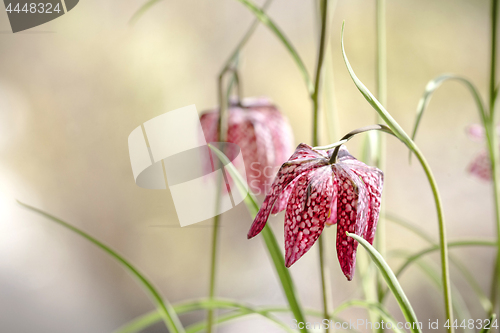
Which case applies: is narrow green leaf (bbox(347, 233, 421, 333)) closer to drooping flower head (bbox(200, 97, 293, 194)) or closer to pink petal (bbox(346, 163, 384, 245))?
pink petal (bbox(346, 163, 384, 245))

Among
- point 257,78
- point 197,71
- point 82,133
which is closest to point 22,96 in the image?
point 82,133

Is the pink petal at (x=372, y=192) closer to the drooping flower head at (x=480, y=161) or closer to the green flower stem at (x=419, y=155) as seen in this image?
the green flower stem at (x=419, y=155)

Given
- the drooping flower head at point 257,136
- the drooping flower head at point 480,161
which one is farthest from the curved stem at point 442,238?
the drooping flower head at point 480,161

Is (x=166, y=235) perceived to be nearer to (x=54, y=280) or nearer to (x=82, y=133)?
(x=54, y=280)

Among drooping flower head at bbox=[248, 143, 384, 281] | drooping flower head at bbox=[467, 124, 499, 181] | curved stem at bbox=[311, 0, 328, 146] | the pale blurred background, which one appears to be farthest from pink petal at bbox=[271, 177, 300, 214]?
drooping flower head at bbox=[467, 124, 499, 181]

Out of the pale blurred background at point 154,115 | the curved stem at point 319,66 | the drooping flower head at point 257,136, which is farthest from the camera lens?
the pale blurred background at point 154,115

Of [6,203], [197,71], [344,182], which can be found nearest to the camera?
[344,182]
